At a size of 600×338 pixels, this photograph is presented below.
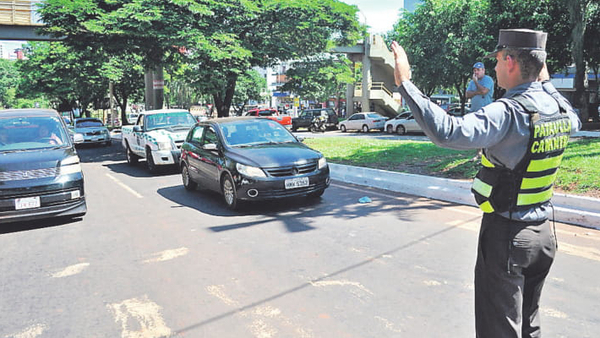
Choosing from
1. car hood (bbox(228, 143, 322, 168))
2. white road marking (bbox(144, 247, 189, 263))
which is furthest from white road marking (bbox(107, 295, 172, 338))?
car hood (bbox(228, 143, 322, 168))

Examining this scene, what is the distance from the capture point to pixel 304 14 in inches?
806

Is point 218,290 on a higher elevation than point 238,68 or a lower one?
lower

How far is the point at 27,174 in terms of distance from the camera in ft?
21.6

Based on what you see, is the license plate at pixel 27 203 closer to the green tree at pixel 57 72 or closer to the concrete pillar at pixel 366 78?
the green tree at pixel 57 72

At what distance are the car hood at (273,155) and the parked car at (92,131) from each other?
1758 centimetres

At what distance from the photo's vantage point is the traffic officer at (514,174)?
221 centimetres

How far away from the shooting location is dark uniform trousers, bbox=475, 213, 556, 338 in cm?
230

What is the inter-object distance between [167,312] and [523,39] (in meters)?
3.31

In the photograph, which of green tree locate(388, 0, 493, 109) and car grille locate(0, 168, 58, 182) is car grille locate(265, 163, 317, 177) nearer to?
car grille locate(0, 168, 58, 182)

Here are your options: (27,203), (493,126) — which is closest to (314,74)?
(27,203)

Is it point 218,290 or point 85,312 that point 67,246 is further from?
point 218,290

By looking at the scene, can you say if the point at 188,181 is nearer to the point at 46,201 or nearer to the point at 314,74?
the point at 46,201

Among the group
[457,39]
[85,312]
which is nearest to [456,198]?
[85,312]

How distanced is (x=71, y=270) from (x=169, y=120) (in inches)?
359
